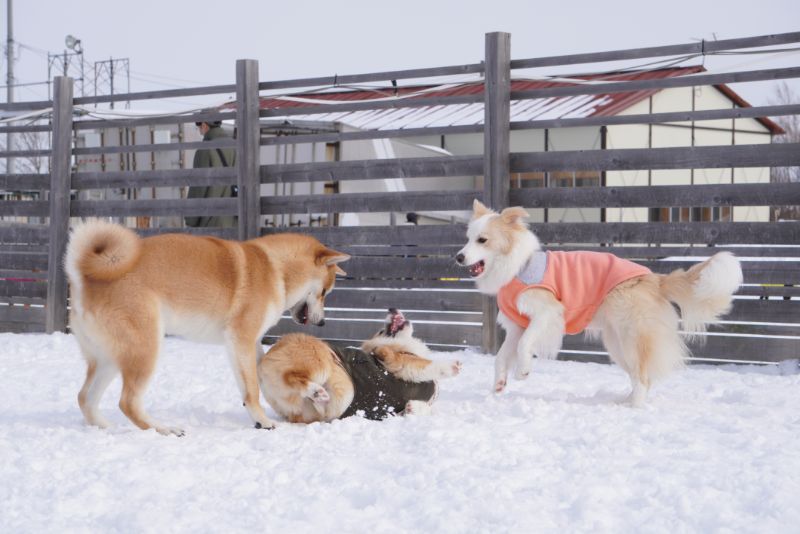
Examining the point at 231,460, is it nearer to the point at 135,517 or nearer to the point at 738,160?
the point at 135,517

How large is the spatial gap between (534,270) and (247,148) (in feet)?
11.8

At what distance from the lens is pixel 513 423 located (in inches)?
149

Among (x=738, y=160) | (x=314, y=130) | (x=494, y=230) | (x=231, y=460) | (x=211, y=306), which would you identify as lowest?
(x=231, y=460)

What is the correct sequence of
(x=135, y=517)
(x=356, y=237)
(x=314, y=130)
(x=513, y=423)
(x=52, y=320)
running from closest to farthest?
(x=135, y=517) → (x=513, y=423) → (x=356, y=237) → (x=52, y=320) → (x=314, y=130)

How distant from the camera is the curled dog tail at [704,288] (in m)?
4.16

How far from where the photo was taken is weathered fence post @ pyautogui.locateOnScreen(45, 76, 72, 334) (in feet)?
Result: 25.8

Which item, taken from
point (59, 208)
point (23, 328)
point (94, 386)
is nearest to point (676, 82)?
point (94, 386)

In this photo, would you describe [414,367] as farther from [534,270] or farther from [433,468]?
[433,468]

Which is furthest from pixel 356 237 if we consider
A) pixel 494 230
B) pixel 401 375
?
pixel 401 375

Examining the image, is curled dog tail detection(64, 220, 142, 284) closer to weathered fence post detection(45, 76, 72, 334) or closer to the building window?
weathered fence post detection(45, 76, 72, 334)

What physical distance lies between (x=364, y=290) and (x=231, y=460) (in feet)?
12.7

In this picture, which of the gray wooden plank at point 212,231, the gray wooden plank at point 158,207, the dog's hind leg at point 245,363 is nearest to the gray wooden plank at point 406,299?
the gray wooden plank at point 212,231

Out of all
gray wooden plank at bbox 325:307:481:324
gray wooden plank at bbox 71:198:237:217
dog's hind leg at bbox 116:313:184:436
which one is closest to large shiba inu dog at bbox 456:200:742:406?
dog's hind leg at bbox 116:313:184:436

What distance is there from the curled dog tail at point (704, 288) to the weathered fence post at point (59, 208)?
5.90 m
